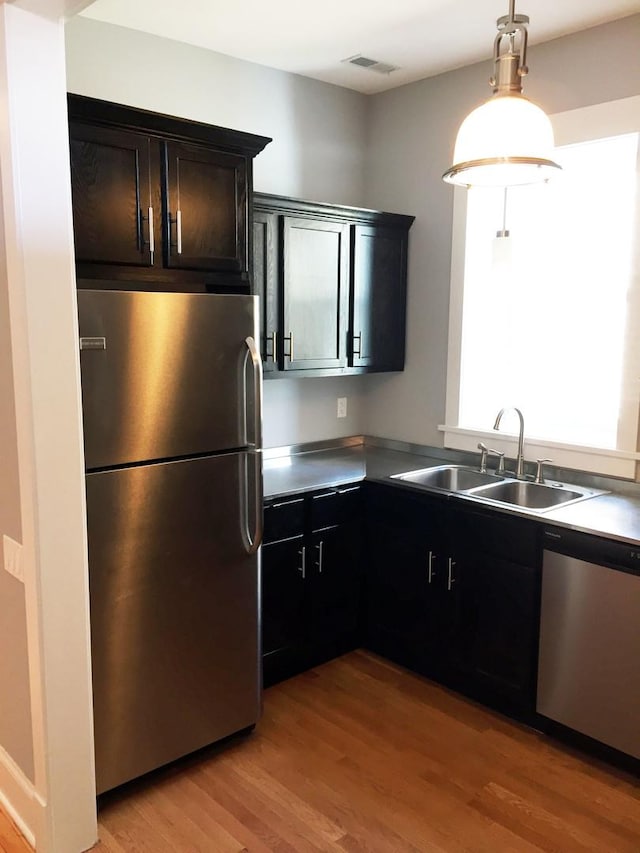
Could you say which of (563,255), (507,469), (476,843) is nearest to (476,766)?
(476,843)

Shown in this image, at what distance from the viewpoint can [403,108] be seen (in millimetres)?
3834

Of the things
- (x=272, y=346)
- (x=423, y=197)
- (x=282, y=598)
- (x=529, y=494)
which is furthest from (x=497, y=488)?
(x=423, y=197)

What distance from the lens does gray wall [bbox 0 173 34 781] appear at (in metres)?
2.16

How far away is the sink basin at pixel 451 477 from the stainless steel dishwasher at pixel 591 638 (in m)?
0.78

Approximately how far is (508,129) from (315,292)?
5.96ft

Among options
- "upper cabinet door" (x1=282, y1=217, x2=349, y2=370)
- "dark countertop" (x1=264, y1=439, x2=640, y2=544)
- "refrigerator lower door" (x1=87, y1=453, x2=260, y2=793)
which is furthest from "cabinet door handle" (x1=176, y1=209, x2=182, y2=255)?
"dark countertop" (x1=264, y1=439, x2=640, y2=544)

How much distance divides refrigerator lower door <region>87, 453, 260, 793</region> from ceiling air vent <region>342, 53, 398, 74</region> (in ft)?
6.66

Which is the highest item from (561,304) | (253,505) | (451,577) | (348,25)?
(348,25)

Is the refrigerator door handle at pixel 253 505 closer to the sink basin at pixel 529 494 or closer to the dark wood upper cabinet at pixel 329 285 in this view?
the dark wood upper cabinet at pixel 329 285

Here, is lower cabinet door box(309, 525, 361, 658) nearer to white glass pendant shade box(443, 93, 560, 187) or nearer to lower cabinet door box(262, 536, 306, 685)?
lower cabinet door box(262, 536, 306, 685)

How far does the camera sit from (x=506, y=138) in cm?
175

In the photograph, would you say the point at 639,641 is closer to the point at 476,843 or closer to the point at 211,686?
the point at 476,843

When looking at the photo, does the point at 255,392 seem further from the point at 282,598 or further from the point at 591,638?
the point at 591,638

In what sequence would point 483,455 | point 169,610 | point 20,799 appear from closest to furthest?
point 20,799, point 169,610, point 483,455
